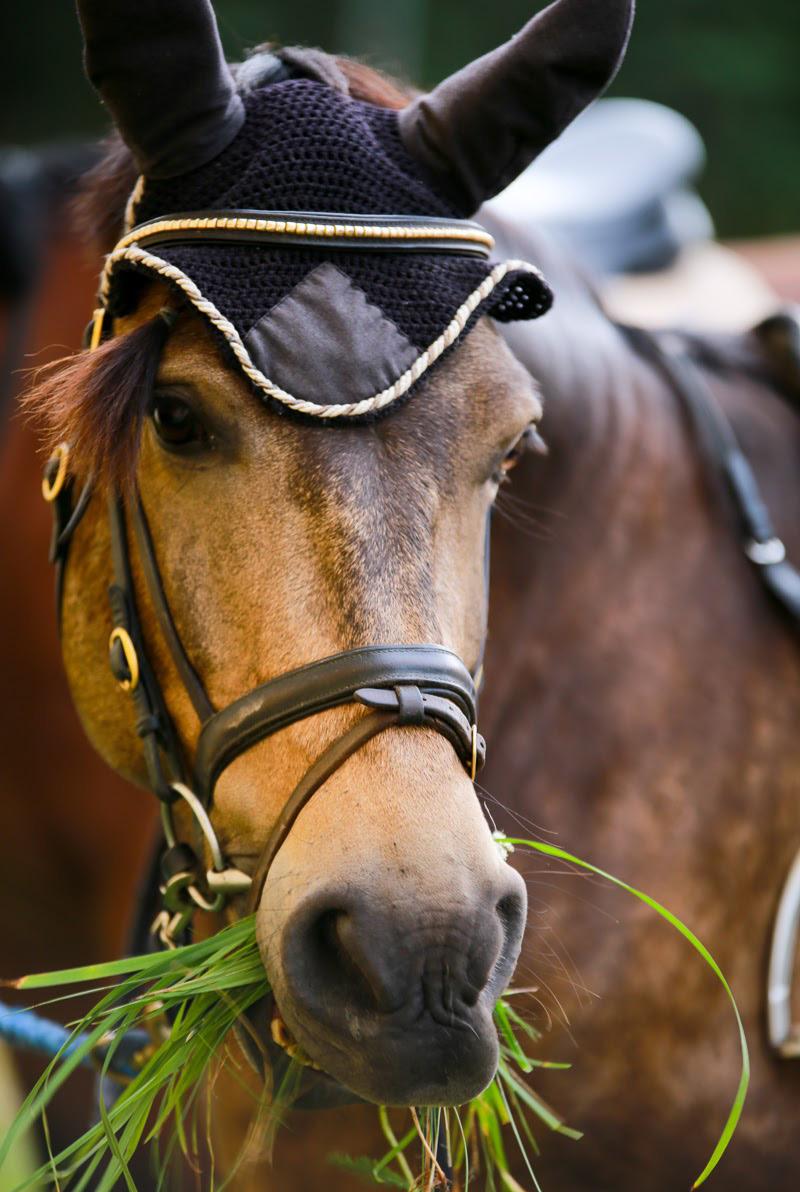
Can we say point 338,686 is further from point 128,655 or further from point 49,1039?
point 49,1039

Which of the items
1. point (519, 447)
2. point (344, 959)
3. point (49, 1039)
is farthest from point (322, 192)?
point (49, 1039)

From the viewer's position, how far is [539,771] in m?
2.26

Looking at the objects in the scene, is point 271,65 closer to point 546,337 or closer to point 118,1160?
point 546,337

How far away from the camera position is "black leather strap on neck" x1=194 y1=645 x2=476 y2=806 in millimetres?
1463

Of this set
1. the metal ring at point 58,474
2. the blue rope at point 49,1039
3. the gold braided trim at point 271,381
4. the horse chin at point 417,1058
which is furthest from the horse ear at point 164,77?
the blue rope at point 49,1039

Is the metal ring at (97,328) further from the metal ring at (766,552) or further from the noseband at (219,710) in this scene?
the metal ring at (766,552)

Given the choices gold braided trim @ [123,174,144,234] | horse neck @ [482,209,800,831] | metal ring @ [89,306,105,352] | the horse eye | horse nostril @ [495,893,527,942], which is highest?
gold braided trim @ [123,174,144,234]

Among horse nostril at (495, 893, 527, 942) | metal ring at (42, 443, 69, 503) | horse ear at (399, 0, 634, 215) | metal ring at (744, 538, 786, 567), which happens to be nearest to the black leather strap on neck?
horse nostril at (495, 893, 527, 942)

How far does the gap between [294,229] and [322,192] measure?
8cm

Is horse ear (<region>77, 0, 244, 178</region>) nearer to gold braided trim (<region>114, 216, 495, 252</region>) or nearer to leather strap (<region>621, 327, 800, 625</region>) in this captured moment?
gold braided trim (<region>114, 216, 495, 252</region>)

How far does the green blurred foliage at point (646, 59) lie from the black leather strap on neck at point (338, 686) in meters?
9.51

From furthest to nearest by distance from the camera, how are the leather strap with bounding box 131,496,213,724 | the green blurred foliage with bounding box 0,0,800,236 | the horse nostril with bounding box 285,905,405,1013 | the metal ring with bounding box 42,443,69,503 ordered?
the green blurred foliage with bounding box 0,0,800,236 → the metal ring with bounding box 42,443,69,503 → the leather strap with bounding box 131,496,213,724 → the horse nostril with bounding box 285,905,405,1013

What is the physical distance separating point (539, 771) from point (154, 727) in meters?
0.79

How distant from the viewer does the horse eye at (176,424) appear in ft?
5.42
